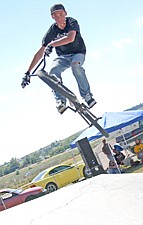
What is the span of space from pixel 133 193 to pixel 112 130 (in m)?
9.45

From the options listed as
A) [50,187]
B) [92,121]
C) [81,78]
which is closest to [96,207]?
[92,121]

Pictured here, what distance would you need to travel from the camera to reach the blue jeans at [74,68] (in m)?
4.04

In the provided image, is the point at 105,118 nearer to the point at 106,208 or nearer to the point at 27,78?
the point at 27,78

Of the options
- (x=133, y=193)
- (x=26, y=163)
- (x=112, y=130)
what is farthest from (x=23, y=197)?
(x=26, y=163)

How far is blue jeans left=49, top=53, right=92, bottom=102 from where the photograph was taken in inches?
159

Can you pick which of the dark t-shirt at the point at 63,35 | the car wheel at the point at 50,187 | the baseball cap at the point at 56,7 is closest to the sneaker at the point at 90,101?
the dark t-shirt at the point at 63,35

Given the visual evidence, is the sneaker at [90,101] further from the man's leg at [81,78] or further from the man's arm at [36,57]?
the man's arm at [36,57]

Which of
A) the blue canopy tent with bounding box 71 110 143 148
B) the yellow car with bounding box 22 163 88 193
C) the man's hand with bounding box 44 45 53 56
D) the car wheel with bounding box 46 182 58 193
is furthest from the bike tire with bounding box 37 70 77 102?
the car wheel with bounding box 46 182 58 193

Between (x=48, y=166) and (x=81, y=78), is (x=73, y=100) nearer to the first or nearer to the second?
(x=81, y=78)

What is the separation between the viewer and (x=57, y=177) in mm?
13039

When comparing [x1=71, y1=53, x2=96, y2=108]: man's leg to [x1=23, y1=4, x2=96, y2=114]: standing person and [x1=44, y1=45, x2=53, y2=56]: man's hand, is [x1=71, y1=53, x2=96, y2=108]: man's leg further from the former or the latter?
[x1=44, y1=45, x2=53, y2=56]: man's hand

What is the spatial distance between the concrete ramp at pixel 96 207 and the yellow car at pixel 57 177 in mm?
9977

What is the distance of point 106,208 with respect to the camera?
6.77 feet

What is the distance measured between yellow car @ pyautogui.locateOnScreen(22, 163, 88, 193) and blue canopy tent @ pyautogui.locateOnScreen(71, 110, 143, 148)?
168 centimetres
